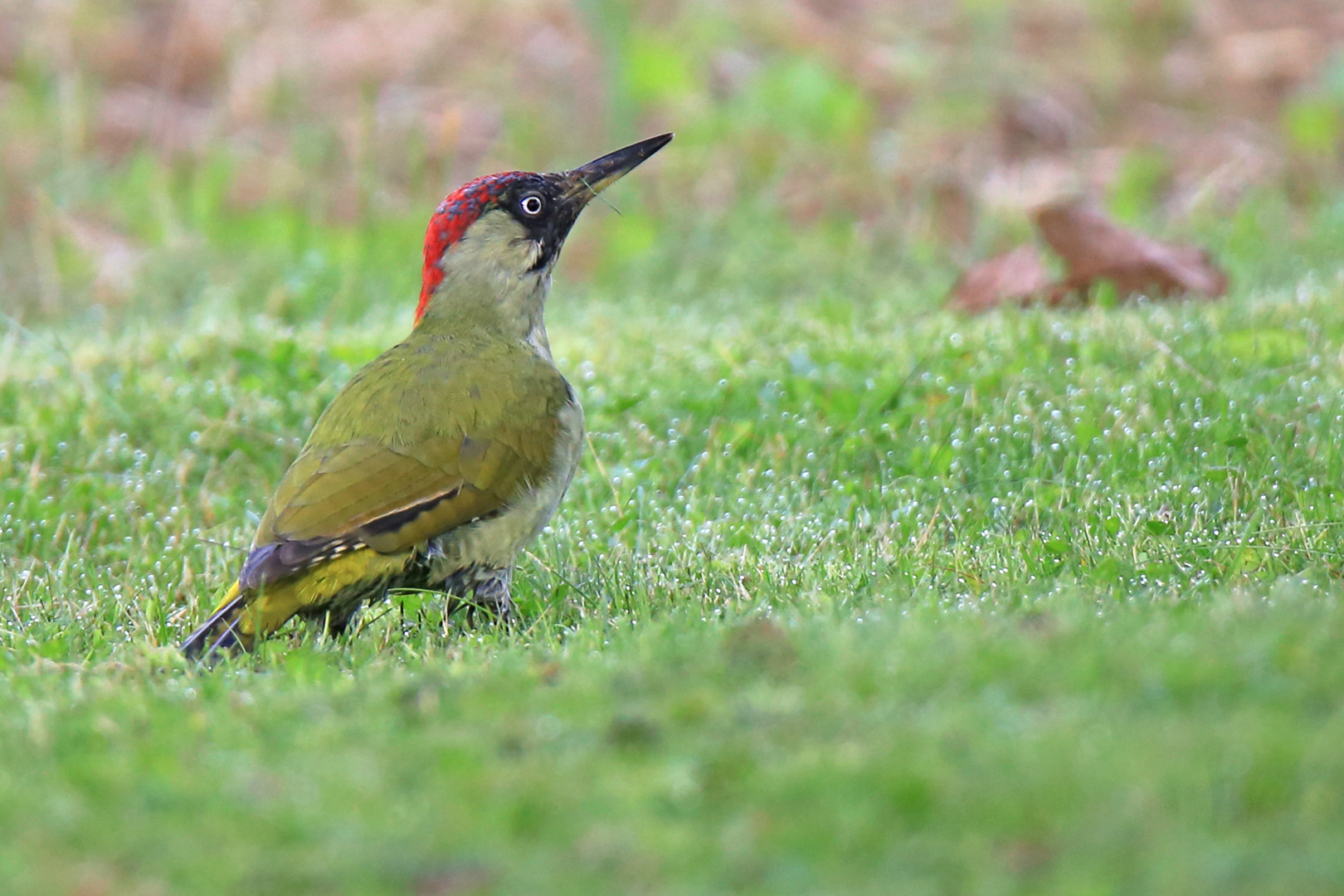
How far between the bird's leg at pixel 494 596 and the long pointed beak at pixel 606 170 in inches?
52.6

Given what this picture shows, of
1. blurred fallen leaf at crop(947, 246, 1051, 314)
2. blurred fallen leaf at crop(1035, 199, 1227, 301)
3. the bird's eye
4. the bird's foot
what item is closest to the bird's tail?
the bird's foot

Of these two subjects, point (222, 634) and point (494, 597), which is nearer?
point (222, 634)

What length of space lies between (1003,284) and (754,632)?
3.99m

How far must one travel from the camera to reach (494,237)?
16.7ft

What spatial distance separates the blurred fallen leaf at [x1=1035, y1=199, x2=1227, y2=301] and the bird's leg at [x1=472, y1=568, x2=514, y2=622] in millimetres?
3174

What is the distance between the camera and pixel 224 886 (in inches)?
91.6

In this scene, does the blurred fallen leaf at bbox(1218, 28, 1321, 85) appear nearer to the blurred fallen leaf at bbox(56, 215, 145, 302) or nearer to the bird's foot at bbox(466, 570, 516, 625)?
the blurred fallen leaf at bbox(56, 215, 145, 302)

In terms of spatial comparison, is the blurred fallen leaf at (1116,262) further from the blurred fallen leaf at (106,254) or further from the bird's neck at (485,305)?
the blurred fallen leaf at (106,254)

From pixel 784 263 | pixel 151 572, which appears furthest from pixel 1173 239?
pixel 151 572

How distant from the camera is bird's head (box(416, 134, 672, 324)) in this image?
504cm

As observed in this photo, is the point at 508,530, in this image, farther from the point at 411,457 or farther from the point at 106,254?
the point at 106,254

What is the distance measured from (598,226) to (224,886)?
7.14 meters

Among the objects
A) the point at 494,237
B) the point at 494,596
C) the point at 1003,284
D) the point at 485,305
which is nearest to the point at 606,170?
the point at 494,237

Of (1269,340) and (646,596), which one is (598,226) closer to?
(1269,340)
